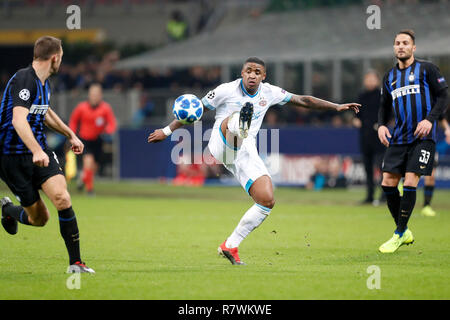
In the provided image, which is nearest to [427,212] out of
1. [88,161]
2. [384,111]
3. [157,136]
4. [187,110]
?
[384,111]

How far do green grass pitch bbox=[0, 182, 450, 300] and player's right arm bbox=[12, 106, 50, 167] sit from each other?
1.09 meters

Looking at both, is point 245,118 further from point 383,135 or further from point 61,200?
point 383,135

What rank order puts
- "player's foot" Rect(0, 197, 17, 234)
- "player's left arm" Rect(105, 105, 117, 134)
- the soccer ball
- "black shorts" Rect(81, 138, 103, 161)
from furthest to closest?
"black shorts" Rect(81, 138, 103, 161), "player's left arm" Rect(105, 105, 117, 134), "player's foot" Rect(0, 197, 17, 234), the soccer ball

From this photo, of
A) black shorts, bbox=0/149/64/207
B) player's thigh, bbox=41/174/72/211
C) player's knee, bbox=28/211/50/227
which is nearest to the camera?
player's thigh, bbox=41/174/72/211

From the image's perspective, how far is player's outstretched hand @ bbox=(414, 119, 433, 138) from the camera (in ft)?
33.9

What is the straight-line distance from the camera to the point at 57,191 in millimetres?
8406

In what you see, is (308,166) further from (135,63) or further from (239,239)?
(239,239)

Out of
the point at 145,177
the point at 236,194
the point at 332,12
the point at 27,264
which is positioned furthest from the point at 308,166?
the point at 27,264

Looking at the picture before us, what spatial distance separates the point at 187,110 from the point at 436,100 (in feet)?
10.3

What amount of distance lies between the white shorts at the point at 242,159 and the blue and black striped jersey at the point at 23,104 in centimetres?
198

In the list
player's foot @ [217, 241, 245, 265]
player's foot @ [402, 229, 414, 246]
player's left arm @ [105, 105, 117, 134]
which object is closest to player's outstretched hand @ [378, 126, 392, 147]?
player's foot @ [402, 229, 414, 246]

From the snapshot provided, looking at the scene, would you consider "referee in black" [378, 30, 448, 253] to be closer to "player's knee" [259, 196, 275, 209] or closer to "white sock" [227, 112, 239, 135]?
"player's knee" [259, 196, 275, 209]

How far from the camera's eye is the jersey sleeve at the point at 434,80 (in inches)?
415

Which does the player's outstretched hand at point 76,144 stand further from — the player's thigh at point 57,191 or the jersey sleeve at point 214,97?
the jersey sleeve at point 214,97
